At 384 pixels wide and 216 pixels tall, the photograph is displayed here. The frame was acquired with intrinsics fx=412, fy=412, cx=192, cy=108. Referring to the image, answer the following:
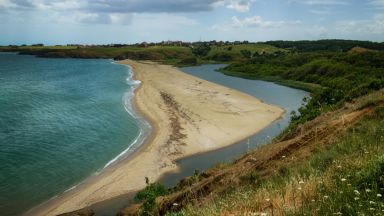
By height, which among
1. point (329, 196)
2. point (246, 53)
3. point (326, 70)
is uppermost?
point (329, 196)

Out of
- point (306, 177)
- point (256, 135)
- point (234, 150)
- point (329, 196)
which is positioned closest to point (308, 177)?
point (306, 177)

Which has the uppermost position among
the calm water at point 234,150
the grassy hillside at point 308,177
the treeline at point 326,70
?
the grassy hillside at point 308,177

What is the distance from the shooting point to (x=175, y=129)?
140 feet

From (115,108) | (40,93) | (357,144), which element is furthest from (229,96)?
(357,144)

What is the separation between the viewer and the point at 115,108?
183ft

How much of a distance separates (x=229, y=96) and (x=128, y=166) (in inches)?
1532

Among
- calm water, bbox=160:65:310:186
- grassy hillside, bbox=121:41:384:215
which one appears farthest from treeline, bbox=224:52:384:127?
grassy hillside, bbox=121:41:384:215

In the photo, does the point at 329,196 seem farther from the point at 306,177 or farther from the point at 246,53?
the point at 246,53

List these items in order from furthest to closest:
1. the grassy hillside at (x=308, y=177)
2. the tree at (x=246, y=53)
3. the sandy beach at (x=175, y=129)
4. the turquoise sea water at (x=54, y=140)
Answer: the tree at (x=246, y=53), the turquoise sea water at (x=54, y=140), the sandy beach at (x=175, y=129), the grassy hillside at (x=308, y=177)

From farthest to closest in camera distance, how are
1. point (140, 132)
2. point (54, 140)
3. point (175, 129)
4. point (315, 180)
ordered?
point (175, 129) < point (140, 132) < point (54, 140) < point (315, 180)

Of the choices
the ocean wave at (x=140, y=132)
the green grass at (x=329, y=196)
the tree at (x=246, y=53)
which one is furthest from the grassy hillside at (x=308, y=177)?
the tree at (x=246, y=53)

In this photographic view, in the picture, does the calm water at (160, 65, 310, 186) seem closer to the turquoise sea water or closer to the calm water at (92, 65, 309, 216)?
the calm water at (92, 65, 309, 216)

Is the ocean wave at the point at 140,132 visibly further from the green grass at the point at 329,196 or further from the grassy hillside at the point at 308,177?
the green grass at the point at 329,196

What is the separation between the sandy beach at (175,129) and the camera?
26422 mm
